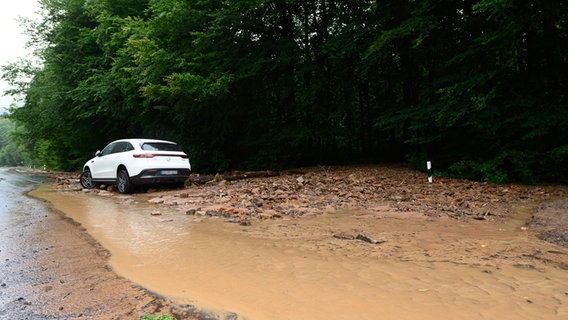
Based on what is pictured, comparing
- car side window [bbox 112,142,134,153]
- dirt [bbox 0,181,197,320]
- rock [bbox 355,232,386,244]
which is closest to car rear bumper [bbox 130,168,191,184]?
car side window [bbox 112,142,134,153]

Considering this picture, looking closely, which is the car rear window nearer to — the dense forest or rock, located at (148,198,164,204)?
rock, located at (148,198,164,204)

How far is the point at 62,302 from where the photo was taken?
2836 millimetres

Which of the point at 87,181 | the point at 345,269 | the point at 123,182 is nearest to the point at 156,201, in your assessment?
the point at 123,182

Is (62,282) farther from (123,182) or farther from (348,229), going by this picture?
(123,182)

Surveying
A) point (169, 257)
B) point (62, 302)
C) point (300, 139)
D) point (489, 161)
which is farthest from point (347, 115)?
point (62, 302)

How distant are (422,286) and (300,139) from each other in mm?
12333

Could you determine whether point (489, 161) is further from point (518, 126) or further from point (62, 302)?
point (62, 302)

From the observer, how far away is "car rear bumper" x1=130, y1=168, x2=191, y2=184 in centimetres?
1010

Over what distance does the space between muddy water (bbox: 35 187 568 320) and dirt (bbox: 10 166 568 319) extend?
0.13ft

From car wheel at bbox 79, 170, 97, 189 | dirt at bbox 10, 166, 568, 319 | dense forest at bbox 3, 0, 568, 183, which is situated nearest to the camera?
dirt at bbox 10, 166, 568, 319

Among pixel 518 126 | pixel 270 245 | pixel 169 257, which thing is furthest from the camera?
pixel 518 126

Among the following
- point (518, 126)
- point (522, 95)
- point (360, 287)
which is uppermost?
point (522, 95)

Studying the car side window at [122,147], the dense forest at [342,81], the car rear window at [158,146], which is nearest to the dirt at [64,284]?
the car rear window at [158,146]

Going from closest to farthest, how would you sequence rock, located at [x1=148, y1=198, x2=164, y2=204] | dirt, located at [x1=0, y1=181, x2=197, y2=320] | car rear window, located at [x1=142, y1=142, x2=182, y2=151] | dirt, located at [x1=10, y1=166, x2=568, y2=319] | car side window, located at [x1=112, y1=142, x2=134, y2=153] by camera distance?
dirt, located at [x1=0, y1=181, x2=197, y2=320], dirt, located at [x1=10, y1=166, x2=568, y2=319], rock, located at [x1=148, y1=198, x2=164, y2=204], car rear window, located at [x1=142, y1=142, x2=182, y2=151], car side window, located at [x1=112, y1=142, x2=134, y2=153]
